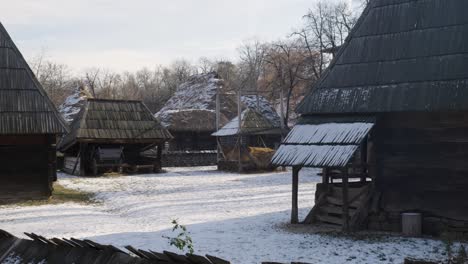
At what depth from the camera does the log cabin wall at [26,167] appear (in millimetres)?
16016

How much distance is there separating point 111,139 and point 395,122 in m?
18.3

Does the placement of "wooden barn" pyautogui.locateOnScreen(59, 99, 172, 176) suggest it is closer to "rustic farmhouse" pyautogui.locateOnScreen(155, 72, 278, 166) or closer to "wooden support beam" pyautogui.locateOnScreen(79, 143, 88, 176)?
"wooden support beam" pyautogui.locateOnScreen(79, 143, 88, 176)

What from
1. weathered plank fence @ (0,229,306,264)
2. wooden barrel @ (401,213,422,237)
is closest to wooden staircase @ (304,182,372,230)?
wooden barrel @ (401,213,422,237)

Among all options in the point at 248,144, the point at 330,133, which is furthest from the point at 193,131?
the point at 330,133

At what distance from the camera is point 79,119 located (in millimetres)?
28312

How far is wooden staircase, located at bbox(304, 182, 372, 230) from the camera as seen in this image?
1138 cm

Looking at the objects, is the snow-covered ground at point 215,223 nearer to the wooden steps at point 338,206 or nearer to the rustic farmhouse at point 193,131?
the wooden steps at point 338,206

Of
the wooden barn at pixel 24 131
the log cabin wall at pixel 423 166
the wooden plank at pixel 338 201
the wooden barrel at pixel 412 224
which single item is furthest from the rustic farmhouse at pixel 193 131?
the wooden barrel at pixel 412 224

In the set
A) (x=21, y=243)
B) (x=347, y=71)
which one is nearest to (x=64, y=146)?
(x=347, y=71)

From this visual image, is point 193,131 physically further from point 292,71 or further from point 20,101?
point 20,101

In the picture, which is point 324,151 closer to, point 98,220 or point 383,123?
point 383,123

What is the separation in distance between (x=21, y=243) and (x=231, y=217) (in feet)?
27.8

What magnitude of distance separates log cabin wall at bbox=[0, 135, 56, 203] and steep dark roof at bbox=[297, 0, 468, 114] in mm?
8433

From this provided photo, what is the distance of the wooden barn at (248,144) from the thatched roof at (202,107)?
1678 millimetres
